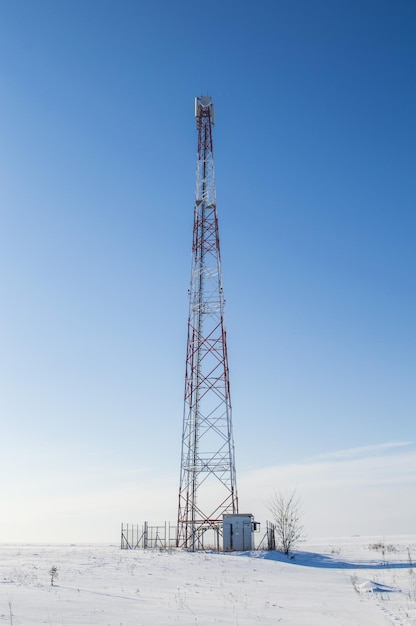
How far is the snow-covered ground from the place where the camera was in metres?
13.4

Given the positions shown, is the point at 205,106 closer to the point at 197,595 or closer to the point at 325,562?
the point at 325,562

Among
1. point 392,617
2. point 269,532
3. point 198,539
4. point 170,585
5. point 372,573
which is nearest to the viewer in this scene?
point 392,617

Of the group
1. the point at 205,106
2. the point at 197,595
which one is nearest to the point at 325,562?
the point at 197,595

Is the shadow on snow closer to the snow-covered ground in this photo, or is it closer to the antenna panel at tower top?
the snow-covered ground

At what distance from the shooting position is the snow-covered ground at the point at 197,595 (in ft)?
43.9

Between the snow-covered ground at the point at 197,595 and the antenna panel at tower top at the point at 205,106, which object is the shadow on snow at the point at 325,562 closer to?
the snow-covered ground at the point at 197,595

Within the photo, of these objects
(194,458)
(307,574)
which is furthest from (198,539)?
(307,574)

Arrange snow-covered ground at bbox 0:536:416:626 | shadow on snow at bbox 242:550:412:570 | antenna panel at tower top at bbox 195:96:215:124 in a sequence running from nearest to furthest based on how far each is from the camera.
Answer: snow-covered ground at bbox 0:536:416:626
shadow on snow at bbox 242:550:412:570
antenna panel at tower top at bbox 195:96:215:124

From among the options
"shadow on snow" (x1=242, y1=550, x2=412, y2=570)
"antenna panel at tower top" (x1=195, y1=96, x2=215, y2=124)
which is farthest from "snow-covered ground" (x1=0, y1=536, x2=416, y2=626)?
"antenna panel at tower top" (x1=195, y1=96, x2=215, y2=124)

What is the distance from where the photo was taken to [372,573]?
29.2m

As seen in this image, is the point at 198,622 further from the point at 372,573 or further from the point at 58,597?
the point at 372,573

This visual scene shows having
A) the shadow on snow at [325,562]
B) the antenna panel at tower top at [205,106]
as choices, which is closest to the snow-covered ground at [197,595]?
the shadow on snow at [325,562]

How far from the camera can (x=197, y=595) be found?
18.1 m

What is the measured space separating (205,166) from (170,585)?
112ft
